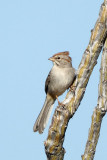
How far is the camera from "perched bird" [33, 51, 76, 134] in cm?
658

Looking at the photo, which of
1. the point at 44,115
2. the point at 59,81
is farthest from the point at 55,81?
the point at 44,115

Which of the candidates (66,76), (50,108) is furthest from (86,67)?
(50,108)

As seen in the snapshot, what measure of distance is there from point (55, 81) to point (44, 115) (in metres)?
0.80

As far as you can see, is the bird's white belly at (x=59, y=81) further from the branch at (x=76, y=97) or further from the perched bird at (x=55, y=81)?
the branch at (x=76, y=97)

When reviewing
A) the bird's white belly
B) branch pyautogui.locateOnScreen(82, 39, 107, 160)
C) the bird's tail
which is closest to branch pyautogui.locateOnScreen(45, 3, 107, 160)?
branch pyautogui.locateOnScreen(82, 39, 107, 160)

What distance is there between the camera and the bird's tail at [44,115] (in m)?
6.26

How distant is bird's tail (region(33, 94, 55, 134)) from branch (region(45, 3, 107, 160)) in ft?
4.13

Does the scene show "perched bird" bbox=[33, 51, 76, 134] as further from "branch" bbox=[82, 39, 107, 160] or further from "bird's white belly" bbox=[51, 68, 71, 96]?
"branch" bbox=[82, 39, 107, 160]

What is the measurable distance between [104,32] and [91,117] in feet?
4.33

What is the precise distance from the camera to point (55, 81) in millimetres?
7105

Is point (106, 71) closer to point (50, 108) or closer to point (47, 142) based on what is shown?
point (47, 142)

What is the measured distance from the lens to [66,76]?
21.1 ft

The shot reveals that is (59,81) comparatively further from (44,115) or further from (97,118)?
(97,118)

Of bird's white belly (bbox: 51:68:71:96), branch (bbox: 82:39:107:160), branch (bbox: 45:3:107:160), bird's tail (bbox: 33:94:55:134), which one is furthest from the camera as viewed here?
bird's white belly (bbox: 51:68:71:96)
